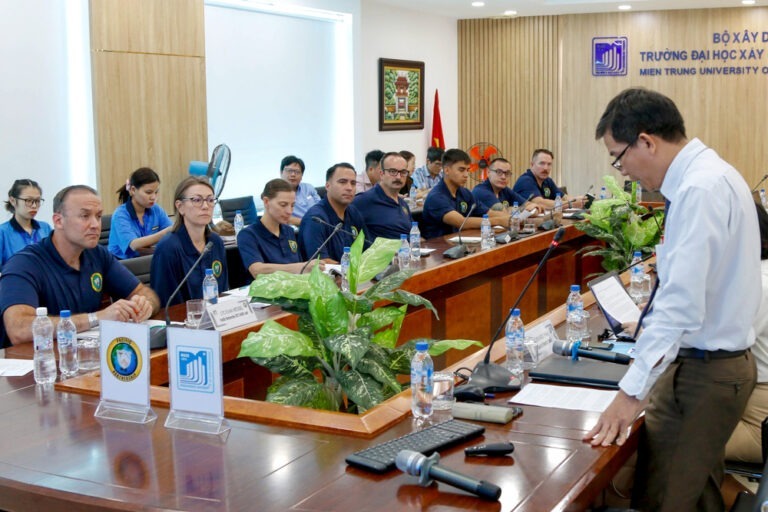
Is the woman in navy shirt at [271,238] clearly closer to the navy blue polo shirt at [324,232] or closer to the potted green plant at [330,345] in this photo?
the navy blue polo shirt at [324,232]

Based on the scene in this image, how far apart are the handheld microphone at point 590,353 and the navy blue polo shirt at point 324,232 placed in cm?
210

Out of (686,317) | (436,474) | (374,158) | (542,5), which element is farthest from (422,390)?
(542,5)

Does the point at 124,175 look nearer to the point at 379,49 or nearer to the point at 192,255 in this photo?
Result: the point at 192,255

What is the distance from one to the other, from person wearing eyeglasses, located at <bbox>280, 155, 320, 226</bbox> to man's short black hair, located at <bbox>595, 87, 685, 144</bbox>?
16.8ft

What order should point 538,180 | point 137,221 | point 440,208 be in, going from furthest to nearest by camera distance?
point 538,180 < point 440,208 < point 137,221

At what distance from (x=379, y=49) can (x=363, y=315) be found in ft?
24.4

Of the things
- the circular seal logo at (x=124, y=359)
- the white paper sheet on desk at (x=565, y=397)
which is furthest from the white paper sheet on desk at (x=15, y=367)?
the white paper sheet on desk at (x=565, y=397)

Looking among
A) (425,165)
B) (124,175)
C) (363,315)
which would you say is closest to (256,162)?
(124,175)

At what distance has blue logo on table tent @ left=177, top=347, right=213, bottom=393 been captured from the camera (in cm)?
198

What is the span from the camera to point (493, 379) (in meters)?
2.30

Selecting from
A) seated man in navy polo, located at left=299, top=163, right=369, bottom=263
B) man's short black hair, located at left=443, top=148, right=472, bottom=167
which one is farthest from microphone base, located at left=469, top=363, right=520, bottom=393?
man's short black hair, located at left=443, top=148, right=472, bottom=167

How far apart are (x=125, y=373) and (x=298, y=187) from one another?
5458 millimetres

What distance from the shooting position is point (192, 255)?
3.78 m

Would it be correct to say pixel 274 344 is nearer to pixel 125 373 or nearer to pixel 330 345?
pixel 330 345
